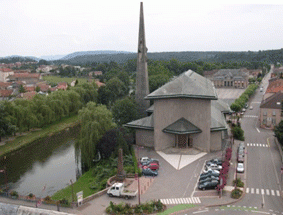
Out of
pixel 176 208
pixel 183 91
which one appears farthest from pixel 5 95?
pixel 176 208

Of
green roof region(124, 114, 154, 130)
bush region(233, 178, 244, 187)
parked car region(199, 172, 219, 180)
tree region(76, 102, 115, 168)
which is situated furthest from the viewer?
green roof region(124, 114, 154, 130)

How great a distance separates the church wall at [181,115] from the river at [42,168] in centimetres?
1206

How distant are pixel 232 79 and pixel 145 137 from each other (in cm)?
8603

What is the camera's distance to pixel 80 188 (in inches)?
1345

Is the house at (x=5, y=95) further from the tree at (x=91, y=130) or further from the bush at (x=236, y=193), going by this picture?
the bush at (x=236, y=193)

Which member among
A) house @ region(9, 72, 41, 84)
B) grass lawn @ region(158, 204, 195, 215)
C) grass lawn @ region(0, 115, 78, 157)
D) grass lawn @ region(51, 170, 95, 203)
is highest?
house @ region(9, 72, 41, 84)

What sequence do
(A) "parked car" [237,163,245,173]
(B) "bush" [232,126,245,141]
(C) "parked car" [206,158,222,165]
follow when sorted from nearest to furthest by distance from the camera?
1. (A) "parked car" [237,163,245,173]
2. (C) "parked car" [206,158,222,165]
3. (B) "bush" [232,126,245,141]

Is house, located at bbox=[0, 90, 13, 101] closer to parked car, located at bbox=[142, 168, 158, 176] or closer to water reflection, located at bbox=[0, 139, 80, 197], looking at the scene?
water reflection, located at bbox=[0, 139, 80, 197]

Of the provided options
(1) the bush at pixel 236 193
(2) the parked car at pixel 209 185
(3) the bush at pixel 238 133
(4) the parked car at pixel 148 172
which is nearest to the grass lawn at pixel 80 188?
(4) the parked car at pixel 148 172

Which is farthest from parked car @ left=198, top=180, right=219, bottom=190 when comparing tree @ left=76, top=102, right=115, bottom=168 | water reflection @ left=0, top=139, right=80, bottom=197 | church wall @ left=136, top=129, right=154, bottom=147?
water reflection @ left=0, top=139, right=80, bottom=197

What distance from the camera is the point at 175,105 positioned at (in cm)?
4188

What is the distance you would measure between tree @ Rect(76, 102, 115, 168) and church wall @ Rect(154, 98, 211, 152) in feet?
22.5

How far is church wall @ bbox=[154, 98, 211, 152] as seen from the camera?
40.7 metres

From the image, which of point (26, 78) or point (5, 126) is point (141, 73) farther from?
point (26, 78)
